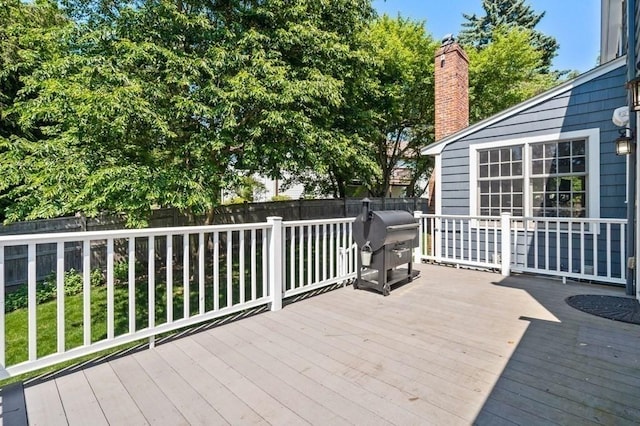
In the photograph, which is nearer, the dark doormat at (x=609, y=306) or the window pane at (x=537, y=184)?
the dark doormat at (x=609, y=306)

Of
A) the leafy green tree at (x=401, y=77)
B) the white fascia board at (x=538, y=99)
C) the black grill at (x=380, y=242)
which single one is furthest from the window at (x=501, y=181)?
the leafy green tree at (x=401, y=77)

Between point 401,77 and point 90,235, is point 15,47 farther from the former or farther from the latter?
point 401,77

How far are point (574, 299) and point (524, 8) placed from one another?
2608cm

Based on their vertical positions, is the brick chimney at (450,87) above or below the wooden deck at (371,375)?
above

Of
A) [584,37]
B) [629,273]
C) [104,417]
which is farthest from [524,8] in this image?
[104,417]

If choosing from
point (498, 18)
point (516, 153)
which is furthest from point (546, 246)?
point (498, 18)

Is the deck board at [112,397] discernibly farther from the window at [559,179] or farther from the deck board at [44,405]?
the window at [559,179]

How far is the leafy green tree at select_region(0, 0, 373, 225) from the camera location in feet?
15.2

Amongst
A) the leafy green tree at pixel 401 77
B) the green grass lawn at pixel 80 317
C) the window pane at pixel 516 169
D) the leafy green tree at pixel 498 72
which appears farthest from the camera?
the leafy green tree at pixel 498 72

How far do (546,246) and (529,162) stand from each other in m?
1.67

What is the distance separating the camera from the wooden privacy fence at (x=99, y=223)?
640cm

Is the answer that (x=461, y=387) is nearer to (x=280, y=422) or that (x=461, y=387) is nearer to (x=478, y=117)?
(x=280, y=422)

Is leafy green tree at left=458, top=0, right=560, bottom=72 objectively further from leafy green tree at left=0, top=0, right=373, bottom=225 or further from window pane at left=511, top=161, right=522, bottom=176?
leafy green tree at left=0, top=0, right=373, bottom=225

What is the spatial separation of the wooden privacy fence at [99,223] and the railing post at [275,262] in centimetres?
461
